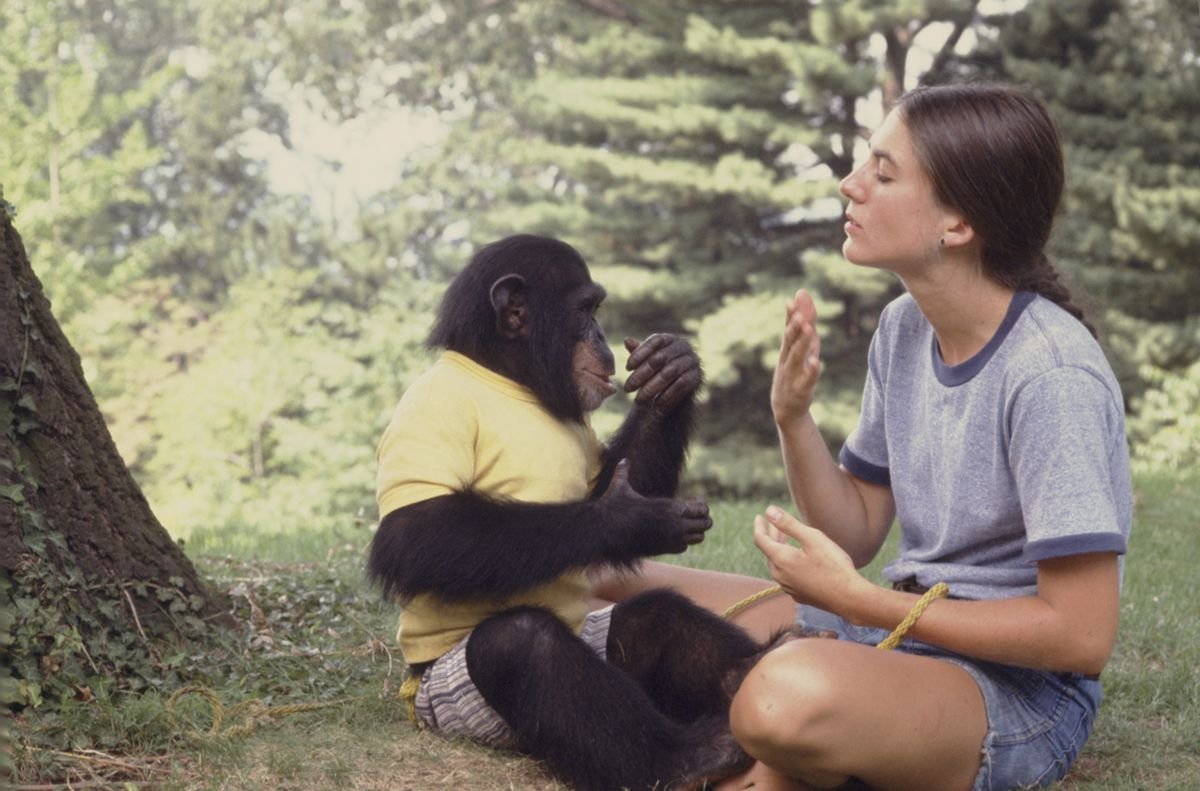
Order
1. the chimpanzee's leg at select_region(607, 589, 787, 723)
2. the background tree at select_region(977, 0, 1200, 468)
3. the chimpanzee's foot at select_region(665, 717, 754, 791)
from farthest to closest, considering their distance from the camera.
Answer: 1. the background tree at select_region(977, 0, 1200, 468)
2. the chimpanzee's leg at select_region(607, 589, 787, 723)
3. the chimpanzee's foot at select_region(665, 717, 754, 791)

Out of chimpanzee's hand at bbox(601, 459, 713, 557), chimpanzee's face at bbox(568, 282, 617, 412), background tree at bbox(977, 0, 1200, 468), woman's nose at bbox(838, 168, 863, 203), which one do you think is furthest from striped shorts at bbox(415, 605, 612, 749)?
background tree at bbox(977, 0, 1200, 468)

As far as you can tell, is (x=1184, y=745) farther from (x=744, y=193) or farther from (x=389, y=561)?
(x=744, y=193)

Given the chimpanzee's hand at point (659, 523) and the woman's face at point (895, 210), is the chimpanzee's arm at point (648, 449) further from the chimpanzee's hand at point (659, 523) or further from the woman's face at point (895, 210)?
the woman's face at point (895, 210)

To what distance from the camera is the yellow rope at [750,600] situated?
385 cm

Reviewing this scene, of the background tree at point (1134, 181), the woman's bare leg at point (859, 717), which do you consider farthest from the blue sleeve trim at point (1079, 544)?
the background tree at point (1134, 181)

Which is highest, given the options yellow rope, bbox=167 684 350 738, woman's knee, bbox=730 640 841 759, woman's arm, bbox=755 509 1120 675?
woman's arm, bbox=755 509 1120 675

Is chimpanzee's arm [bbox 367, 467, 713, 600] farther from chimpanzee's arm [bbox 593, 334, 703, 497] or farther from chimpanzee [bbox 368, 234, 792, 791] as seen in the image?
chimpanzee's arm [bbox 593, 334, 703, 497]

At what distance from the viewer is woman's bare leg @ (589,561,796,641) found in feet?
12.9

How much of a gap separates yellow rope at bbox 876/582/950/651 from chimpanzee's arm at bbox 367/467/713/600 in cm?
48

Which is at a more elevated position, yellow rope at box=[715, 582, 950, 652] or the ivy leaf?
the ivy leaf

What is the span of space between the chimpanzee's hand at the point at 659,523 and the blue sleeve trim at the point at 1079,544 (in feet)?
2.52

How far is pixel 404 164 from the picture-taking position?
27047 millimetres

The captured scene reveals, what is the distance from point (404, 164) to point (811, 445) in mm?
24381

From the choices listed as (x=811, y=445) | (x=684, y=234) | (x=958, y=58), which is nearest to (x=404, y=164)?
(x=684, y=234)
